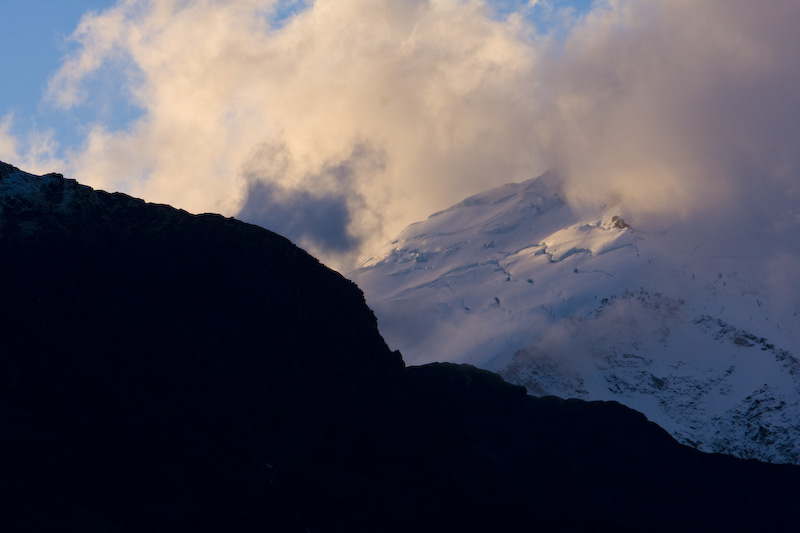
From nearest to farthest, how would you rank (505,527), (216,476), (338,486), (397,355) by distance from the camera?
(216,476), (338,486), (505,527), (397,355)

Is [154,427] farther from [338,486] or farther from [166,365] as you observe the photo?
[338,486]

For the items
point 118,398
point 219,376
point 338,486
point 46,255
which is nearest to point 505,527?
point 338,486

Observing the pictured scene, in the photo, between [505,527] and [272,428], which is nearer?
[272,428]

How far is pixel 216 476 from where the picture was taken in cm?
13475

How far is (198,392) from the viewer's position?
142 meters

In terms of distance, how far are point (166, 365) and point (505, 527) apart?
43.8 meters

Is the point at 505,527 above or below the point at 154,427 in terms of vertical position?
below

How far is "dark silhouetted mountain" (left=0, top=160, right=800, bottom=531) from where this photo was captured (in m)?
128

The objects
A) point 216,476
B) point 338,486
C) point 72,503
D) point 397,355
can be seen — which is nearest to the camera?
point 72,503

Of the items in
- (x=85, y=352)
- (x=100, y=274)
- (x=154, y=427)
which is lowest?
(x=154, y=427)

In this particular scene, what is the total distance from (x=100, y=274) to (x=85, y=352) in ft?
41.3

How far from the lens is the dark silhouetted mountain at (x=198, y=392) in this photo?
421 ft

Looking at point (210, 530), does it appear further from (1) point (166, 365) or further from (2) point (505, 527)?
(2) point (505, 527)

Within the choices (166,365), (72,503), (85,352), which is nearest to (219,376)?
(166,365)
